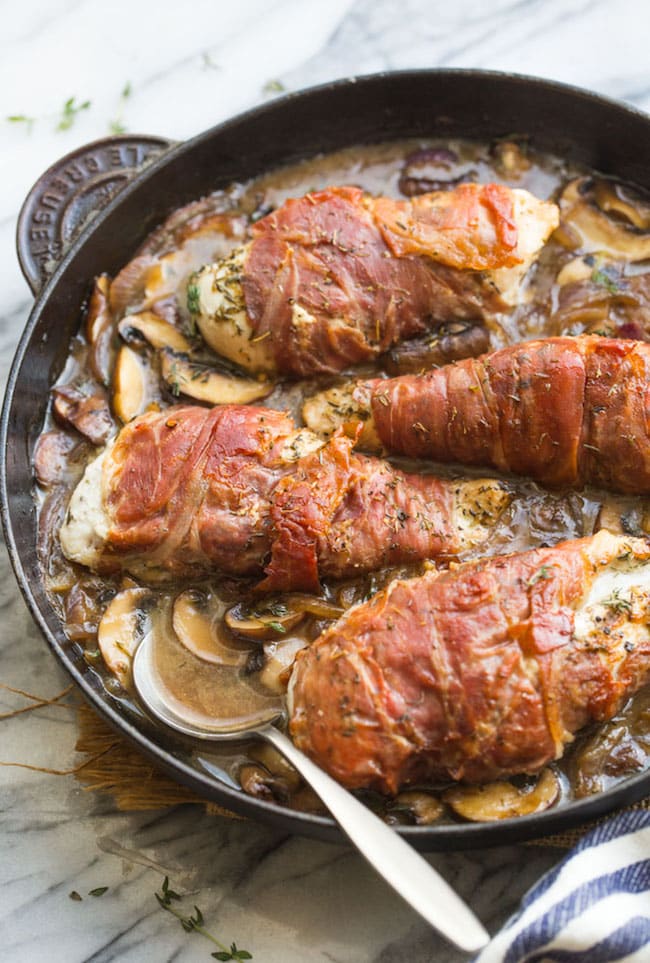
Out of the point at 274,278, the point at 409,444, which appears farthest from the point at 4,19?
the point at 409,444

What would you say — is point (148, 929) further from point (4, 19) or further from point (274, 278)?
point (4, 19)

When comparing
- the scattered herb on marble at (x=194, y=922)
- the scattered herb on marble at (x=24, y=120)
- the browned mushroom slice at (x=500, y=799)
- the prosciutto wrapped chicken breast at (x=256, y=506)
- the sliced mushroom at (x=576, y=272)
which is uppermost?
the scattered herb on marble at (x=24, y=120)

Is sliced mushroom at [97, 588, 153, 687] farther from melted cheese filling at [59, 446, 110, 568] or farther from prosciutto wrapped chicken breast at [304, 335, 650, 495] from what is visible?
prosciutto wrapped chicken breast at [304, 335, 650, 495]

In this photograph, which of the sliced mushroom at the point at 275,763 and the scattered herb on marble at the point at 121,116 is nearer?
the sliced mushroom at the point at 275,763

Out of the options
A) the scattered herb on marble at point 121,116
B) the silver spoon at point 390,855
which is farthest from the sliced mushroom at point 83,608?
the scattered herb on marble at point 121,116

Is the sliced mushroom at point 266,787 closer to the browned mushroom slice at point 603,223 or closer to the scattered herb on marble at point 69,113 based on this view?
the browned mushroom slice at point 603,223

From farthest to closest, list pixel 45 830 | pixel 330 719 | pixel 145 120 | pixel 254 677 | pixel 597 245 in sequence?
pixel 145 120 < pixel 597 245 < pixel 45 830 < pixel 254 677 < pixel 330 719

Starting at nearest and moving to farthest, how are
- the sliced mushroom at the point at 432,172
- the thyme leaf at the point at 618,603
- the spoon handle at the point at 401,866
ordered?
the spoon handle at the point at 401,866
the thyme leaf at the point at 618,603
the sliced mushroom at the point at 432,172

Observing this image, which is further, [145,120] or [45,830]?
[145,120]
